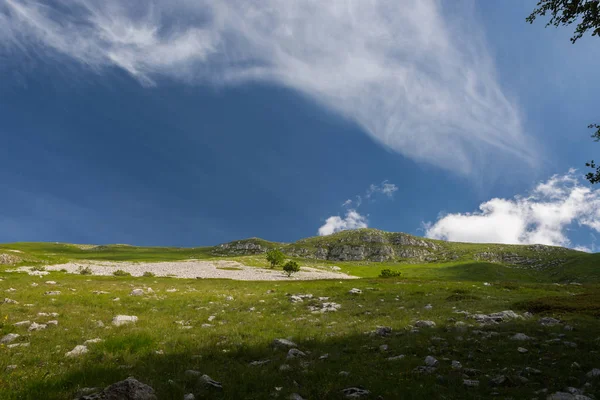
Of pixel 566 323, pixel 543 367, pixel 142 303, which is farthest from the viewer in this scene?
pixel 142 303

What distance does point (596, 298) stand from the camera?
83.6 ft

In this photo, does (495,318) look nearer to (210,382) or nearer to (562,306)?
(562,306)

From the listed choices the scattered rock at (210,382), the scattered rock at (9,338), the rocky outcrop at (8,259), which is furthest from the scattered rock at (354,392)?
the rocky outcrop at (8,259)

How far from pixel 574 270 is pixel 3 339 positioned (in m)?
173

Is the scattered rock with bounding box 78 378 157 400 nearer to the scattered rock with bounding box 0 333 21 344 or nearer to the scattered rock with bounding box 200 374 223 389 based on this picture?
the scattered rock with bounding box 200 374 223 389

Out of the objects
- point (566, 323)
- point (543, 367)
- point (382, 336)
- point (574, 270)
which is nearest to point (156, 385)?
point (382, 336)

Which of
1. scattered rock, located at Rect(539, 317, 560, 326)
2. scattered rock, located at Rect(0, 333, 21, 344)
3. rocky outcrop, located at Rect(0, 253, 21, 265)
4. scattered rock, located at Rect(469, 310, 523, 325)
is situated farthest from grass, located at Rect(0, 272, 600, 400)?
rocky outcrop, located at Rect(0, 253, 21, 265)

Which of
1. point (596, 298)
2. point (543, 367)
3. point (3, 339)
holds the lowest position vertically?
point (3, 339)

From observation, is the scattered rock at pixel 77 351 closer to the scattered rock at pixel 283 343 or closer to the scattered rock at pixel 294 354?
the scattered rock at pixel 283 343

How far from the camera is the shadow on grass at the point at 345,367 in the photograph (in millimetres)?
8672

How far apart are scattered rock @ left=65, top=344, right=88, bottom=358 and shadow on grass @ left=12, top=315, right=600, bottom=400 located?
1.22 ft

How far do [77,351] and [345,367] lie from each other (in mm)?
9644

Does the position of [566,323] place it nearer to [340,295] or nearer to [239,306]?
[340,295]

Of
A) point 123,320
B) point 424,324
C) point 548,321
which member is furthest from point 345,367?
point 548,321
